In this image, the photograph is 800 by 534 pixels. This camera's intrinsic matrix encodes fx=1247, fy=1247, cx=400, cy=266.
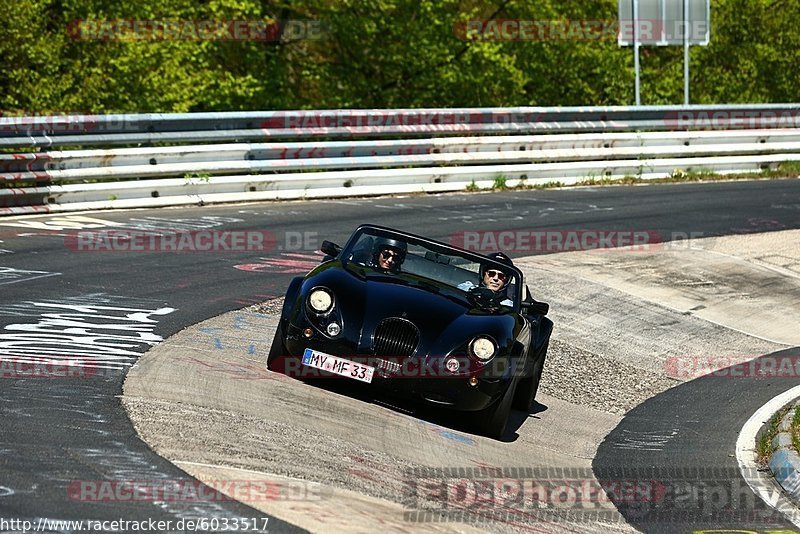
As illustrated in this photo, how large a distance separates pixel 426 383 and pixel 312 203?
1064 centimetres

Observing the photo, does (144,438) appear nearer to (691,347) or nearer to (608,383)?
(608,383)

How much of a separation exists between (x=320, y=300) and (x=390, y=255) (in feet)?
3.79

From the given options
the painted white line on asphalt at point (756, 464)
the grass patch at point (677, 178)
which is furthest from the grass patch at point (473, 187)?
the painted white line on asphalt at point (756, 464)

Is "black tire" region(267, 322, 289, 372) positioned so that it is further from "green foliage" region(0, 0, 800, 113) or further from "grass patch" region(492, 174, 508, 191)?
"green foliage" region(0, 0, 800, 113)

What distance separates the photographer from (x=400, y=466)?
25.3 ft

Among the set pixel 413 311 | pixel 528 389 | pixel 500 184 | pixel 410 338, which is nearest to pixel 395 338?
pixel 410 338

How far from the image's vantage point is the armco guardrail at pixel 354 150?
681 inches

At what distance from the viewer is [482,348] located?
29.1 ft

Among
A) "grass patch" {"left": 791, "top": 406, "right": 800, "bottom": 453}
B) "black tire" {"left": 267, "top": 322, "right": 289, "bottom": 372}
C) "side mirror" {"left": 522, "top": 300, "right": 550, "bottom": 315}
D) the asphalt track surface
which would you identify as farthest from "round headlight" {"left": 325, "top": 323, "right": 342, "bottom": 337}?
"grass patch" {"left": 791, "top": 406, "right": 800, "bottom": 453}

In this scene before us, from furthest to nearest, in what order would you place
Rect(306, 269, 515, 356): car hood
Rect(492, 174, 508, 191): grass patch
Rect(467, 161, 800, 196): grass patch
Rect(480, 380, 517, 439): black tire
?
1. Rect(467, 161, 800, 196): grass patch
2. Rect(492, 174, 508, 191): grass patch
3. Rect(480, 380, 517, 439): black tire
4. Rect(306, 269, 515, 356): car hood

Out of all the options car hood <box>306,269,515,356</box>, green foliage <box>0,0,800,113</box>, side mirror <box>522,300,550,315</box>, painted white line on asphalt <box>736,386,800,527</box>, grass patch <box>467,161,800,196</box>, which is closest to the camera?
painted white line on asphalt <box>736,386,800,527</box>

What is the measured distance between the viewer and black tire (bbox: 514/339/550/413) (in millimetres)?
10133

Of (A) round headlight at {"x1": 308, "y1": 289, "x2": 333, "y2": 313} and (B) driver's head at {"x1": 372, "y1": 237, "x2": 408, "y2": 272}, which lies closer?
(A) round headlight at {"x1": 308, "y1": 289, "x2": 333, "y2": 313}

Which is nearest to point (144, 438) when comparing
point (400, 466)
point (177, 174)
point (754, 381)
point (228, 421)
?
point (228, 421)
